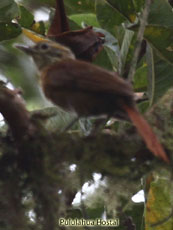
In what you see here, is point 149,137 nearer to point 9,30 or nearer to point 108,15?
point 108,15

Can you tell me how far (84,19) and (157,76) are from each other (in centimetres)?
120

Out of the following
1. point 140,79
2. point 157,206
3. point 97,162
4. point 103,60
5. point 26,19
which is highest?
point 97,162

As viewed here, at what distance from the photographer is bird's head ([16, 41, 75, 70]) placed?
12.9 ft

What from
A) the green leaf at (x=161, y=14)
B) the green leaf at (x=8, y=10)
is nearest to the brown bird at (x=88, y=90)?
the green leaf at (x=161, y=14)

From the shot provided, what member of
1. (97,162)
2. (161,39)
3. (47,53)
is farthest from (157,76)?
(97,162)

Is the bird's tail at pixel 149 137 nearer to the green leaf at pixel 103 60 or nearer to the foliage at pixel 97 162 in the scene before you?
the foliage at pixel 97 162

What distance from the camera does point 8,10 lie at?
181 inches

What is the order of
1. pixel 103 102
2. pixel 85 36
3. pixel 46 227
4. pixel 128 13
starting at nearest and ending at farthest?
pixel 46 227 < pixel 103 102 < pixel 85 36 < pixel 128 13

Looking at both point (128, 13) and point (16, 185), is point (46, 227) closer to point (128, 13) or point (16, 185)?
point (16, 185)

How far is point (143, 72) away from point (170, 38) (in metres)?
0.70

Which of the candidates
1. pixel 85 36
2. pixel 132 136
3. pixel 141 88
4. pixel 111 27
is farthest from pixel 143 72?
pixel 132 136

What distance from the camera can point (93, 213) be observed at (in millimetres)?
4680

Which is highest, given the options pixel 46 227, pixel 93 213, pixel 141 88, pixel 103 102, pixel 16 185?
pixel 103 102

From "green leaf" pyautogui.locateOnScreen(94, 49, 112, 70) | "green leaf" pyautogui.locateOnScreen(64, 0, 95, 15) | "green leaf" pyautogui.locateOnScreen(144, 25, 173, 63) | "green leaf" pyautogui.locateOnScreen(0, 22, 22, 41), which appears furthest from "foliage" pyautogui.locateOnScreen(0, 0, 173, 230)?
"green leaf" pyautogui.locateOnScreen(0, 22, 22, 41)
